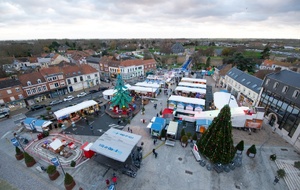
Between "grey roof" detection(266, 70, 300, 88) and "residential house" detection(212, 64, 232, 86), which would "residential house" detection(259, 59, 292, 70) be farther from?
"grey roof" detection(266, 70, 300, 88)

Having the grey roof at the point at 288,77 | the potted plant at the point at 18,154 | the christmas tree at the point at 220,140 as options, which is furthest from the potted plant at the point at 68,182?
the grey roof at the point at 288,77

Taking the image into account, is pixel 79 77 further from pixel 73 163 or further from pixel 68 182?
pixel 68 182

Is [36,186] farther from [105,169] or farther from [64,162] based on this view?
[105,169]

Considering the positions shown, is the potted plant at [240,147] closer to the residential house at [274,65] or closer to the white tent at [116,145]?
the white tent at [116,145]

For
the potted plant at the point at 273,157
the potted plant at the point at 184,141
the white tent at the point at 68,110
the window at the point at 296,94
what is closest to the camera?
the potted plant at the point at 273,157

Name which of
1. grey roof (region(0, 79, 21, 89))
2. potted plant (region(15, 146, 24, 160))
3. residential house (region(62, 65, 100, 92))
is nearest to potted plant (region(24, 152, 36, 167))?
potted plant (region(15, 146, 24, 160))

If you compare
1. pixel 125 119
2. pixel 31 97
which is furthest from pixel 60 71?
pixel 125 119

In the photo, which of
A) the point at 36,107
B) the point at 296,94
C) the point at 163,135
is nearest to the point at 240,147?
the point at 163,135
